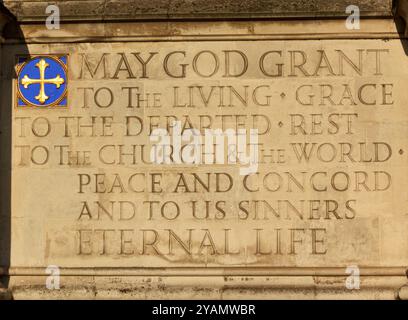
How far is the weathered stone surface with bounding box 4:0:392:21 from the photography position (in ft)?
44.3

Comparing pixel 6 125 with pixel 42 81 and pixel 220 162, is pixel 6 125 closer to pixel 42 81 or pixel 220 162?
pixel 42 81

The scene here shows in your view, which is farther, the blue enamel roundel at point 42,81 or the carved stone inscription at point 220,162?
the blue enamel roundel at point 42,81

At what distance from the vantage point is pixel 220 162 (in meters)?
13.5

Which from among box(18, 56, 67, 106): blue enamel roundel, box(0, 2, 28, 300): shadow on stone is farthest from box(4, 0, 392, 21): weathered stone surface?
box(18, 56, 67, 106): blue enamel roundel

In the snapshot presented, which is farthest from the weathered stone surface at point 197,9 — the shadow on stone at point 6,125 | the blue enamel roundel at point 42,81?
the blue enamel roundel at point 42,81

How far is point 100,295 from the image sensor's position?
13.2 m

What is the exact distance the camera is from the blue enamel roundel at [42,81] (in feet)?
44.9

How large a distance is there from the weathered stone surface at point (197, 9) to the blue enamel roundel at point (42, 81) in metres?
0.56

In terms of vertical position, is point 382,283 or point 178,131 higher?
point 178,131

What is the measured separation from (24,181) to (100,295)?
1.69m

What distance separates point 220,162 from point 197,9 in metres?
1.89

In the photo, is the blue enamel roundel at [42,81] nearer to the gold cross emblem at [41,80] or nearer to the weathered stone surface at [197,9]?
the gold cross emblem at [41,80]
